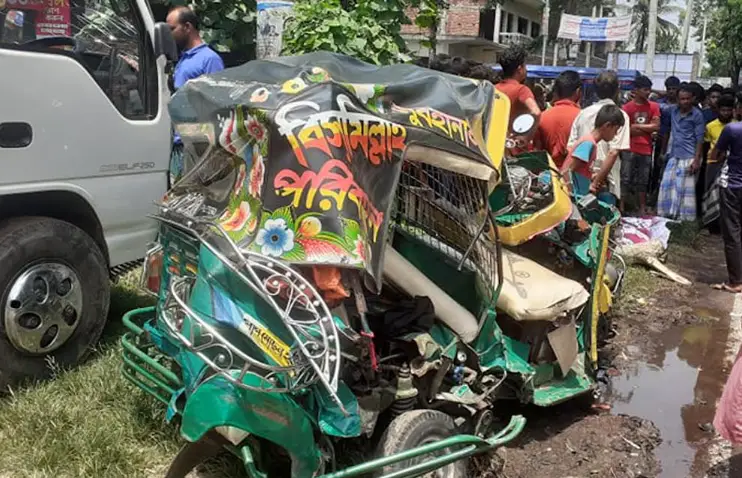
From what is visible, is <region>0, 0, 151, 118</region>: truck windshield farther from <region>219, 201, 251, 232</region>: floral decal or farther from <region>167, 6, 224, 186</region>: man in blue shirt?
<region>219, 201, 251, 232</region>: floral decal

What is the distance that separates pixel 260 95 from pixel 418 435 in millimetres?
1562

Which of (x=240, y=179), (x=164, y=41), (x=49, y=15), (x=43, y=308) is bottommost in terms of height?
(x=43, y=308)

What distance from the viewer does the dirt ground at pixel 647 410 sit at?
4.08 metres

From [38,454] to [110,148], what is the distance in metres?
1.87

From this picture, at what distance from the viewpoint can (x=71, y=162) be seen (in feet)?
14.3

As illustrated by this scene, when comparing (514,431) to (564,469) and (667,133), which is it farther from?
(667,133)

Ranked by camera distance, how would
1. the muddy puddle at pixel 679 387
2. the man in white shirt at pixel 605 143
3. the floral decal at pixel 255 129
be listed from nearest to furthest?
the floral decal at pixel 255 129 < the muddy puddle at pixel 679 387 < the man in white shirt at pixel 605 143

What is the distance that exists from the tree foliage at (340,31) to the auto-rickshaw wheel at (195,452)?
4464 mm

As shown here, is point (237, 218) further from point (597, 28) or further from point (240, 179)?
point (597, 28)

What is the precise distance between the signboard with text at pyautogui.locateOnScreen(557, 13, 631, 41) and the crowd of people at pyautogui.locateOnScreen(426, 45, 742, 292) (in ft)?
54.2

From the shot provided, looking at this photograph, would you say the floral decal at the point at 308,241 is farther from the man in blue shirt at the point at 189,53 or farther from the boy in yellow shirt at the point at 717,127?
the boy in yellow shirt at the point at 717,127

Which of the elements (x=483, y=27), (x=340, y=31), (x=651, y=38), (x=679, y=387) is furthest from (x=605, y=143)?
(x=483, y=27)

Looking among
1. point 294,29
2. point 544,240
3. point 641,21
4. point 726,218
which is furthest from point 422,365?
point 641,21

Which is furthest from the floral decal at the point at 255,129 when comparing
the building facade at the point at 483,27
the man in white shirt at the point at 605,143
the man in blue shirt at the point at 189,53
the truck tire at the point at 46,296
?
the building facade at the point at 483,27
